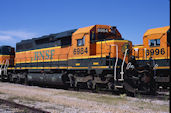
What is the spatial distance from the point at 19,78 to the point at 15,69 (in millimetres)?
1259

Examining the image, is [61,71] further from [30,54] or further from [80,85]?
[30,54]

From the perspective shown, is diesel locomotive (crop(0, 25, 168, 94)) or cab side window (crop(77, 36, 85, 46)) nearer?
diesel locomotive (crop(0, 25, 168, 94))

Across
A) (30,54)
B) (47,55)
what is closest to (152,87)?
(47,55)

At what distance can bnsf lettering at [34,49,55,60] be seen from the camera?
14.5 m

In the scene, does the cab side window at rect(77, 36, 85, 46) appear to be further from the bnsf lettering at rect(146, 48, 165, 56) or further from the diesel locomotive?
the bnsf lettering at rect(146, 48, 165, 56)

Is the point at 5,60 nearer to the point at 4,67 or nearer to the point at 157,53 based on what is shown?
the point at 4,67

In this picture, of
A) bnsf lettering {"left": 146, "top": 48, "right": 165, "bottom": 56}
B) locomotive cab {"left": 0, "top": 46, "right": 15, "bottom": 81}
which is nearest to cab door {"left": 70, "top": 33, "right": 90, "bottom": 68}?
bnsf lettering {"left": 146, "top": 48, "right": 165, "bottom": 56}

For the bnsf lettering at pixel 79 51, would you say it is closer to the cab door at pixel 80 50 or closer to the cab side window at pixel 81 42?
the cab door at pixel 80 50

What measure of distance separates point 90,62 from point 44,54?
5.08 meters

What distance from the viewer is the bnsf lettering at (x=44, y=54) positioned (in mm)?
14516

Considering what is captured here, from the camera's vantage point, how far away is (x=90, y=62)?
11445 mm

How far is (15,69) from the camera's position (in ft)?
59.6

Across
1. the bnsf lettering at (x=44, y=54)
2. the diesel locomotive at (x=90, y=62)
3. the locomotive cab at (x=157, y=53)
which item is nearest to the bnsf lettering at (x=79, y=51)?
the diesel locomotive at (x=90, y=62)

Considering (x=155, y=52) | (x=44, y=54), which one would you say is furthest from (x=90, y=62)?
(x=44, y=54)
